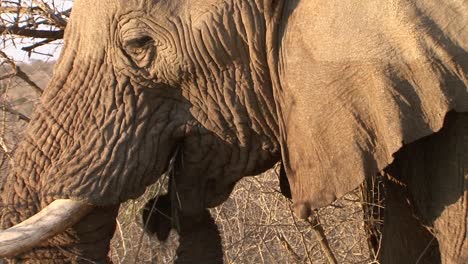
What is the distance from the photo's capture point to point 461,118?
9.53 feet

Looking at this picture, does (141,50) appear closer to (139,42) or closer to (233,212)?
(139,42)

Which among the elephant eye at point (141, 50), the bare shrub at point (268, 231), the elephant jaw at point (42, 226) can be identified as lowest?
the elephant jaw at point (42, 226)

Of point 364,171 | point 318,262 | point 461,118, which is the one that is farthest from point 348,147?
point 318,262

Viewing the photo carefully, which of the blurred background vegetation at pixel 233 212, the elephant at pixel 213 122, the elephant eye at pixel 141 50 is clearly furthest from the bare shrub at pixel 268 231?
the elephant eye at pixel 141 50

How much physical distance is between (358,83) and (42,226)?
1.02 m

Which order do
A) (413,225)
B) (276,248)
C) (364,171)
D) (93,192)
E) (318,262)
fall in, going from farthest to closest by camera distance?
1. (276,248)
2. (318,262)
3. (413,225)
4. (93,192)
5. (364,171)

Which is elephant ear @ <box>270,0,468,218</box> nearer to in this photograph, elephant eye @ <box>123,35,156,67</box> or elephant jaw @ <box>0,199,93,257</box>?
elephant eye @ <box>123,35,156,67</box>

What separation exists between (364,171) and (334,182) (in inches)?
5.0

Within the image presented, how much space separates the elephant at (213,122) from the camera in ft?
9.54

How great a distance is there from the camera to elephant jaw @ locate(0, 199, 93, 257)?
10.1ft

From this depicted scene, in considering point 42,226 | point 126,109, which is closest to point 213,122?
point 126,109

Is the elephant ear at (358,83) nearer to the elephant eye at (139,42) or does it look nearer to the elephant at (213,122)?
the elephant at (213,122)

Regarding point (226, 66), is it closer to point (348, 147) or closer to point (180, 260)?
point (348, 147)

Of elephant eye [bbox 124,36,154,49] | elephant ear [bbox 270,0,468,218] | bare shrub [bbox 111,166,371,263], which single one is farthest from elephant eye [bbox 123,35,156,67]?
bare shrub [bbox 111,166,371,263]
